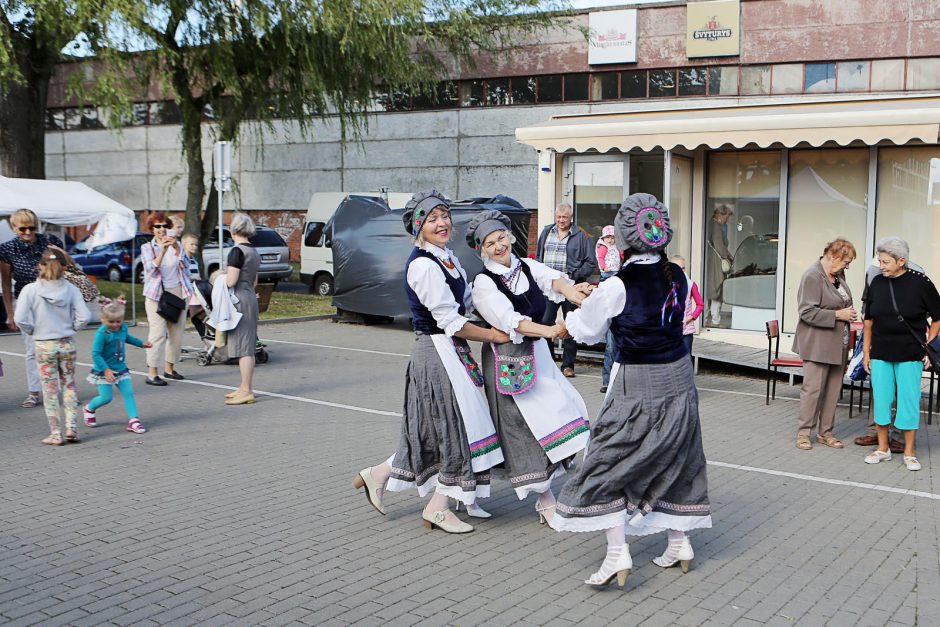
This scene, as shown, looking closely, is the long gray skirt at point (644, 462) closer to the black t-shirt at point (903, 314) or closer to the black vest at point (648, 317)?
the black vest at point (648, 317)

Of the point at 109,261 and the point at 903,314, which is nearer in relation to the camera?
the point at 903,314

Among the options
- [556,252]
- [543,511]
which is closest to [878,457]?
[543,511]

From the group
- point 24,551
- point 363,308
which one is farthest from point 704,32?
point 24,551

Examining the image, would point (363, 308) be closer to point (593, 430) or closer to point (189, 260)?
point (189, 260)

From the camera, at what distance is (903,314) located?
7.34 meters

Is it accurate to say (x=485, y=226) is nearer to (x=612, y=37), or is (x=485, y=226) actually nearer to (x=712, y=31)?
(x=712, y=31)

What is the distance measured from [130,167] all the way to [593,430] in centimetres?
3770

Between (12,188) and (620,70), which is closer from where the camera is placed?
(12,188)

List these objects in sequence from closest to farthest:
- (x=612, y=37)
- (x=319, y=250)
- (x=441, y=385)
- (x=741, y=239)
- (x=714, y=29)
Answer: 1. (x=441, y=385)
2. (x=741, y=239)
3. (x=319, y=250)
4. (x=714, y=29)
5. (x=612, y=37)

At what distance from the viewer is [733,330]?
13312 millimetres

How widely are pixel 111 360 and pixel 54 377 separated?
50 cm

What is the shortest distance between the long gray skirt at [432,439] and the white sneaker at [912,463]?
3.76 meters

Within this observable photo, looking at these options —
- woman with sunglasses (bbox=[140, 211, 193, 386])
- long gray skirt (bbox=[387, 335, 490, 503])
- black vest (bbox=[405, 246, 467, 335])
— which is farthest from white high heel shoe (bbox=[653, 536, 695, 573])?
woman with sunglasses (bbox=[140, 211, 193, 386])

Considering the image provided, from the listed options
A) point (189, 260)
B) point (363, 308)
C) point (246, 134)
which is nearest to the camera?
point (189, 260)
